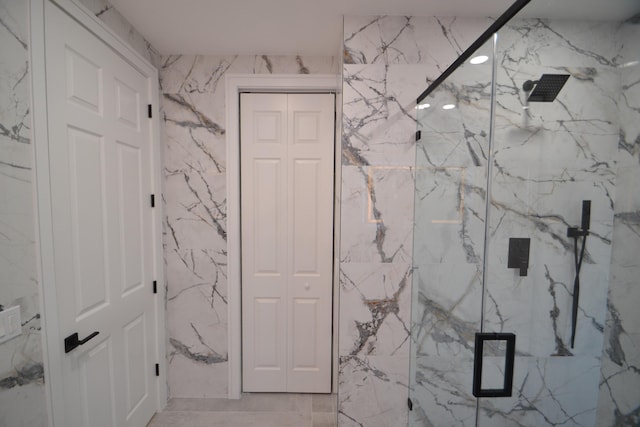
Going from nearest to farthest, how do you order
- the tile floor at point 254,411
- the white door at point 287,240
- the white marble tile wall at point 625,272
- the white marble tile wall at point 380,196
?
the white marble tile wall at point 625,272 → the white marble tile wall at point 380,196 → the tile floor at point 254,411 → the white door at point 287,240

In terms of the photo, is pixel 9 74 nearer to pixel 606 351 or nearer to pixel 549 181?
pixel 549 181

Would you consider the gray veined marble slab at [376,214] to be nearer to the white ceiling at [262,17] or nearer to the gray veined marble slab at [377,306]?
the gray veined marble slab at [377,306]

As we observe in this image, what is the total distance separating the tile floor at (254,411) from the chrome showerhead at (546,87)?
224 cm

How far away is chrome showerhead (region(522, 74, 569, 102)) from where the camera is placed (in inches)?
36.8

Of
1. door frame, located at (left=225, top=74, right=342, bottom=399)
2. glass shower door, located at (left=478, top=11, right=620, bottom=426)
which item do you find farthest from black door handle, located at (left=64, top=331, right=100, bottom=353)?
glass shower door, located at (left=478, top=11, right=620, bottom=426)

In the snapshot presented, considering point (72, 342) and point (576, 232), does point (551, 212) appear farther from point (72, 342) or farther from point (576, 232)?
point (72, 342)

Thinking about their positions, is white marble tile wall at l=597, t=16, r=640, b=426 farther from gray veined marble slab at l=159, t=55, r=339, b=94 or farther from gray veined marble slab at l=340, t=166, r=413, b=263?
gray veined marble slab at l=159, t=55, r=339, b=94

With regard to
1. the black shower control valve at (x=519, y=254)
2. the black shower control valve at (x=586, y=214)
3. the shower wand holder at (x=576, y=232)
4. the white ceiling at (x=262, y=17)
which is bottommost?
the black shower control valve at (x=519, y=254)

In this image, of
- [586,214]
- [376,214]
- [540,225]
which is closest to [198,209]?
[376,214]

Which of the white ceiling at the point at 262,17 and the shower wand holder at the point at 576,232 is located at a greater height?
the white ceiling at the point at 262,17

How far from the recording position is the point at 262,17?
4.78 feet

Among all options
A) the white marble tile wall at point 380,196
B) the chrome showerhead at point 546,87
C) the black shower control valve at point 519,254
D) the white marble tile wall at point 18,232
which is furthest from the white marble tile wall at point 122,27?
the black shower control valve at point 519,254

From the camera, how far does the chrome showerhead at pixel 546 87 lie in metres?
0.93

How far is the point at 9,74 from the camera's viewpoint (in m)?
0.92
